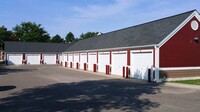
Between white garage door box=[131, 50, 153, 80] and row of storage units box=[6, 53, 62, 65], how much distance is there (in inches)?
1410

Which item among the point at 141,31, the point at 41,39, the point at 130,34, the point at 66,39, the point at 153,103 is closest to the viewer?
the point at 153,103

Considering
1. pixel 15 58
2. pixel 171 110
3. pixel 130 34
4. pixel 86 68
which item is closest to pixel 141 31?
pixel 130 34

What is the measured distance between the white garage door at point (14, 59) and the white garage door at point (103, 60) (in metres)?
27.4

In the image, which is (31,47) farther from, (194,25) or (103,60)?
(194,25)

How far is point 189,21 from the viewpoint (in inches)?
880


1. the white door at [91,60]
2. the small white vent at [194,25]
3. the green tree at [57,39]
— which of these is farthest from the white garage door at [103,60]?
the green tree at [57,39]

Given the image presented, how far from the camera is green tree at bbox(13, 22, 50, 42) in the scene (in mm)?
90562

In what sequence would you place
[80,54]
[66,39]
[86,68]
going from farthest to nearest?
[66,39] → [80,54] → [86,68]

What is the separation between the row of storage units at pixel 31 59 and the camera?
5438cm

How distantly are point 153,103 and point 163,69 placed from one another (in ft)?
34.0

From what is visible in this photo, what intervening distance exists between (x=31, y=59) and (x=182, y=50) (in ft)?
131

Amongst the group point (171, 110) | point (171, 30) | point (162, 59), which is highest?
point (171, 30)

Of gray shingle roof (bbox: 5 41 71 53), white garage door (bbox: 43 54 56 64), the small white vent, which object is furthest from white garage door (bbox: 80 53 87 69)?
gray shingle roof (bbox: 5 41 71 53)

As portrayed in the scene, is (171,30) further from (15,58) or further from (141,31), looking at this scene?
(15,58)
